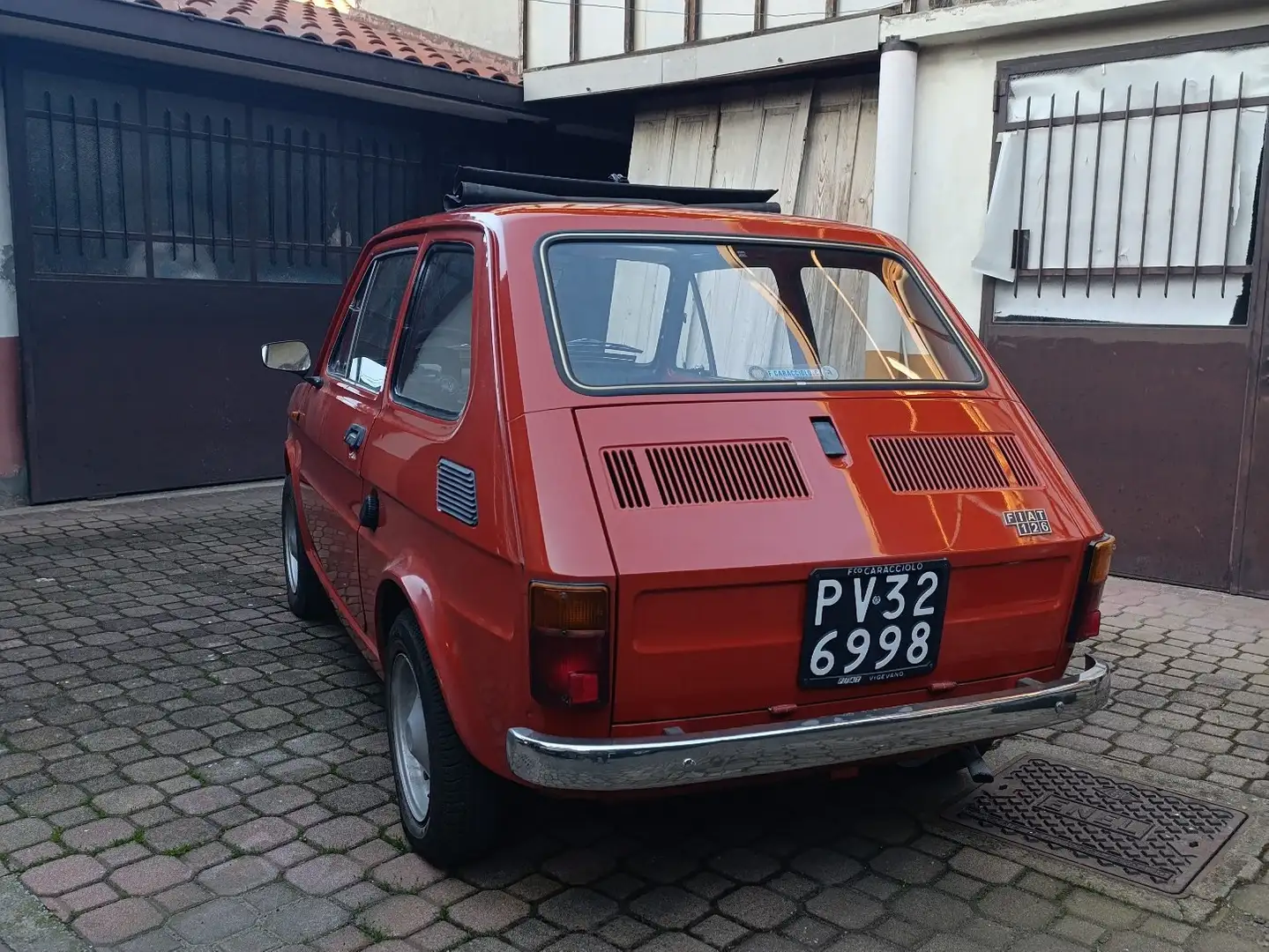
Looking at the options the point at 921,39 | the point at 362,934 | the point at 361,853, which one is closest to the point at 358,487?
the point at 361,853

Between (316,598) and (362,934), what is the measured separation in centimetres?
274

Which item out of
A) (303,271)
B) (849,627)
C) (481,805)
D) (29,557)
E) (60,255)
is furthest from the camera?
(303,271)

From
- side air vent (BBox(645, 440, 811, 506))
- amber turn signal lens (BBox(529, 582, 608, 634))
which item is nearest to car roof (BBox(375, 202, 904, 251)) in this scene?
side air vent (BBox(645, 440, 811, 506))

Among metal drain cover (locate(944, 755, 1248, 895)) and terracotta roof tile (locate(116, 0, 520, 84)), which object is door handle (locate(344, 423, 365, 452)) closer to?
metal drain cover (locate(944, 755, 1248, 895))

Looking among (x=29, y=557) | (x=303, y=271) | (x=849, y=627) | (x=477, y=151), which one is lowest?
(x=29, y=557)

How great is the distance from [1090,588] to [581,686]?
60.8 inches

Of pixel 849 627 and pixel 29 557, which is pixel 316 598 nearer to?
pixel 29 557

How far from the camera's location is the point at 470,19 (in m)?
13.5

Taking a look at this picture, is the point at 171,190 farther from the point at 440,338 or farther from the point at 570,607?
the point at 570,607

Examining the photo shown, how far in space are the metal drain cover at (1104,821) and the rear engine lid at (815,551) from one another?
2.14ft

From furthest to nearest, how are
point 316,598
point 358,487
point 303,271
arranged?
point 303,271, point 316,598, point 358,487

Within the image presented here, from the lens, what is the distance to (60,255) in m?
8.01

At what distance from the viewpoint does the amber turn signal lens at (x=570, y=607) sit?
8.42 feet

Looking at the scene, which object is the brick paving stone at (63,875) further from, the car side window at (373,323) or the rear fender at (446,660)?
the car side window at (373,323)
